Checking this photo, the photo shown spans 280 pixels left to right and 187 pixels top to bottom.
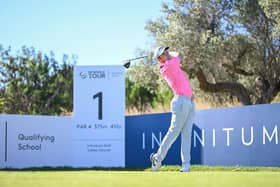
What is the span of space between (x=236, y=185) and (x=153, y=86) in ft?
74.2

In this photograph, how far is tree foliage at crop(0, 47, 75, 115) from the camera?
35.5m

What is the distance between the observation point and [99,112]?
1689cm

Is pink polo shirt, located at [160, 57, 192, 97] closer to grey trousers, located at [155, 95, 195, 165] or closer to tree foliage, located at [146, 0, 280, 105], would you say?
grey trousers, located at [155, 95, 195, 165]

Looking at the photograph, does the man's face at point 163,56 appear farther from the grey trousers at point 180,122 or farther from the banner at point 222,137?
the banner at point 222,137

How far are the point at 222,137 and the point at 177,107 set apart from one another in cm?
774

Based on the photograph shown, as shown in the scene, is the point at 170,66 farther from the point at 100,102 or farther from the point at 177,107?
the point at 100,102

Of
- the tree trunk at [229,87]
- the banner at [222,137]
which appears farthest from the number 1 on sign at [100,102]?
the tree trunk at [229,87]

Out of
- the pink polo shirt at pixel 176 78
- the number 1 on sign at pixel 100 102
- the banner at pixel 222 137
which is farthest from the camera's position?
the number 1 on sign at pixel 100 102

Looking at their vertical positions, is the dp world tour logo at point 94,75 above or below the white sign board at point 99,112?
above

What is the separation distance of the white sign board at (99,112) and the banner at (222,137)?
1.29m

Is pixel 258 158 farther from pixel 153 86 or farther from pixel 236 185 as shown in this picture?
pixel 153 86

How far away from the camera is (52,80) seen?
127 feet

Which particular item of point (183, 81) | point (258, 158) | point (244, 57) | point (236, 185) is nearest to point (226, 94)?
point (244, 57)

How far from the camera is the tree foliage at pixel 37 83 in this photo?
3553 cm
